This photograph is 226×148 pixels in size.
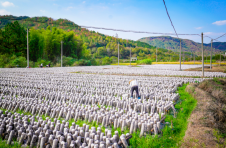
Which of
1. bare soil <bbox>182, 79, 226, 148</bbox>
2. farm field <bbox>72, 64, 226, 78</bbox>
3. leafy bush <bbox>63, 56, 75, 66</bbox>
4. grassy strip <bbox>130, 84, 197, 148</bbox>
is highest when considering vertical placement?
leafy bush <bbox>63, 56, 75, 66</bbox>

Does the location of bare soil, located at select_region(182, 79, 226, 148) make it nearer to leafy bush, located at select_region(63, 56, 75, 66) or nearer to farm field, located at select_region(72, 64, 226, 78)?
farm field, located at select_region(72, 64, 226, 78)

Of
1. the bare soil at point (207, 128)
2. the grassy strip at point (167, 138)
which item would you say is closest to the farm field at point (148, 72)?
the bare soil at point (207, 128)

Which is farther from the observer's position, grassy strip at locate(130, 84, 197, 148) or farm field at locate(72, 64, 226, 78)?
farm field at locate(72, 64, 226, 78)

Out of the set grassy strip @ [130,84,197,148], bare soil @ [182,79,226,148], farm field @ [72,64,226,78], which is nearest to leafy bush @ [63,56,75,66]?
farm field @ [72,64,226,78]

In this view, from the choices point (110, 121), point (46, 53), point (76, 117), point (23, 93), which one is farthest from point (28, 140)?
point (46, 53)

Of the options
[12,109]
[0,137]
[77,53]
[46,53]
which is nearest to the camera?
[0,137]

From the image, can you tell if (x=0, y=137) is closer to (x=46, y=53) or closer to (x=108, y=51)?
(x=46, y=53)

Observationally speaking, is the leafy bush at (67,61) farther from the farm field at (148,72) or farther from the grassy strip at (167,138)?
the grassy strip at (167,138)

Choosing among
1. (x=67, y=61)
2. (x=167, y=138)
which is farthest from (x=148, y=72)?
(x=67, y=61)

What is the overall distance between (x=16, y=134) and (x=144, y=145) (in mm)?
3416

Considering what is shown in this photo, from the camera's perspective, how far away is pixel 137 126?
193 inches

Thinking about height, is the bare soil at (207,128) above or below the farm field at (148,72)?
below

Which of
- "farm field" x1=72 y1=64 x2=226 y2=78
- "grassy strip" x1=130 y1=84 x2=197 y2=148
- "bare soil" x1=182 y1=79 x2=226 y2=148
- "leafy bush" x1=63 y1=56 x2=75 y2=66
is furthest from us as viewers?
"leafy bush" x1=63 y1=56 x2=75 y2=66

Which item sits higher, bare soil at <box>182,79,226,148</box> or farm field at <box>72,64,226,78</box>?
farm field at <box>72,64,226,78</box>
